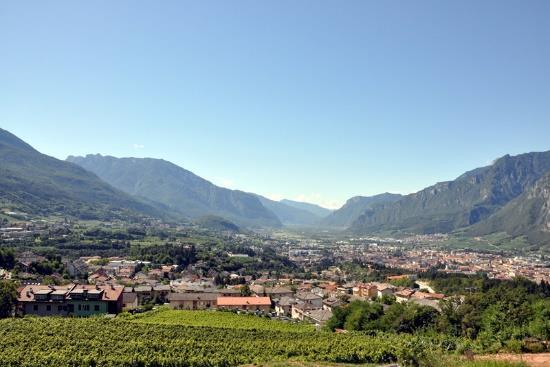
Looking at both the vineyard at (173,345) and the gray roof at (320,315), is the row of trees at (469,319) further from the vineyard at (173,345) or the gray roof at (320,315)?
the vineyard at (173,345)

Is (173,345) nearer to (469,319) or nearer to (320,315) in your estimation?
(469,319)

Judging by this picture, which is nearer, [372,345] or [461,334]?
[372,345]

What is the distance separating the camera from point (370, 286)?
330 ft

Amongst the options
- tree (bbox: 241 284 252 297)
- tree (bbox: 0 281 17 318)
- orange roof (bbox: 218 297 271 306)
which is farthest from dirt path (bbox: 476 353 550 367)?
tree (bbox: 241 284 252 297)

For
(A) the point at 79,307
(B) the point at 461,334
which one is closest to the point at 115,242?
(A) the point at 79,307

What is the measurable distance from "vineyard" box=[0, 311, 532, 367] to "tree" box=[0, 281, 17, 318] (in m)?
6.18

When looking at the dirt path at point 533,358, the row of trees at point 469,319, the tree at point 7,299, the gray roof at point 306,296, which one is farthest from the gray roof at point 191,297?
the dirt path at point 533,358

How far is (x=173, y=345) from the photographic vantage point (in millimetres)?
40688

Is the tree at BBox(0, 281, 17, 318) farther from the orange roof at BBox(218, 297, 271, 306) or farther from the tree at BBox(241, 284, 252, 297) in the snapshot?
the tree at BBox(241, 284, 252, 297)

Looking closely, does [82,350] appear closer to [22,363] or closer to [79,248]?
[22,363]

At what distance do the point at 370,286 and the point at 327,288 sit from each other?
9.11 meters

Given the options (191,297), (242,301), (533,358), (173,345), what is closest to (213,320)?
(191,297)

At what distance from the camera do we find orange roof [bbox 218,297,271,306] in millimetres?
77062

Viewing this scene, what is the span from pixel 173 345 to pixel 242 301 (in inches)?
1485
